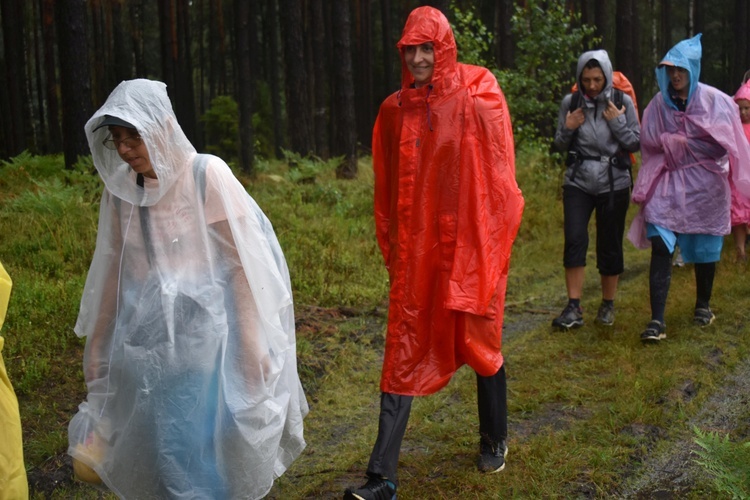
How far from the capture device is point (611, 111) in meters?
6.99

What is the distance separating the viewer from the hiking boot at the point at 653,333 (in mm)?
6883

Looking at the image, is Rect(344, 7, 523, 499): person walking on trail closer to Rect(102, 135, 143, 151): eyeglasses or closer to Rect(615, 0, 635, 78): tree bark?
Rect(102, 135, 143, 151): eyeglasses

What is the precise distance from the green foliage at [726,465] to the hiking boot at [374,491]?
140 centimetres

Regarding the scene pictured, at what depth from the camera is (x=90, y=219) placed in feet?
30.4

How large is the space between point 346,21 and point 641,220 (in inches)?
390

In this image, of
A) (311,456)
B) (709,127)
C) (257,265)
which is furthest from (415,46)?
(709,127)

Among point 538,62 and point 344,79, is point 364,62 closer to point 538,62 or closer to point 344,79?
point 344,79

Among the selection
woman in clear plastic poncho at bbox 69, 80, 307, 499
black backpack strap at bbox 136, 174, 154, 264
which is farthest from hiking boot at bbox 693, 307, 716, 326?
black backpack strap at bbox 136, 174, 154, 264

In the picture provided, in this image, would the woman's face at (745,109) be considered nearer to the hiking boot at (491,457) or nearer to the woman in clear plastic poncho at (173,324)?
the hiking boot at (491,457)

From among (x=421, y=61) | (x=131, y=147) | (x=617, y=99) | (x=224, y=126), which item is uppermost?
(x=421, y=61)

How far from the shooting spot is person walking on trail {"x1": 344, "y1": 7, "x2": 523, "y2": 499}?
4316 mm

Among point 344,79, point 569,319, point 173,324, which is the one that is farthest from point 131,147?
point 344,79

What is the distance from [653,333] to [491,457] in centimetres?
278

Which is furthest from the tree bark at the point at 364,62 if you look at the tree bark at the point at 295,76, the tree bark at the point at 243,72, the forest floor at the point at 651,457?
the forest floor at the point at 651,457
